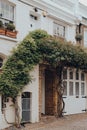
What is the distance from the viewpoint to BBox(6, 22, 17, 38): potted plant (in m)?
20.1

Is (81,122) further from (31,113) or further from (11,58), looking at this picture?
(11,58)

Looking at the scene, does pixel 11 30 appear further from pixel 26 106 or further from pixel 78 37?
pixel 78 37

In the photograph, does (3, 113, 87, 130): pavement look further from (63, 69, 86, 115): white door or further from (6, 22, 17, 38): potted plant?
(6, 22, 17, 38): potted plant

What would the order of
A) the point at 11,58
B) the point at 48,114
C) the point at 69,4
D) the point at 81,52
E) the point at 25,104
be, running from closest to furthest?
the point at 11,58 → the point at 25,104 → the point at 81,52 → the point at 48,114 → the point at 69,4

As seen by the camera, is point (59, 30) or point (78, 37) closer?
point (59, 30)

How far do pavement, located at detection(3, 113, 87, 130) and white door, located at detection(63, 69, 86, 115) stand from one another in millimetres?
2140

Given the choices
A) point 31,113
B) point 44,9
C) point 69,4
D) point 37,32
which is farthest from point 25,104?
point 69,4

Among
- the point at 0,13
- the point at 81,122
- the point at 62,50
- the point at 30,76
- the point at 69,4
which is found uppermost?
the point at 69,4

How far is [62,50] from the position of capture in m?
21.6

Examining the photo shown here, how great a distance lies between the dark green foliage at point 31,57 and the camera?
19578 millimetres

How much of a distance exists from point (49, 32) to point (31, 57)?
4.27 metres

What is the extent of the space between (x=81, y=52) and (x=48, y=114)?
4.83 meters

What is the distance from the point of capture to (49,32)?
963 inches

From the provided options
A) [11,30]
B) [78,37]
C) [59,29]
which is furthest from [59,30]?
[11,30]
